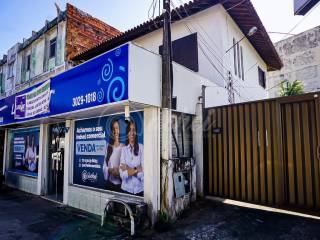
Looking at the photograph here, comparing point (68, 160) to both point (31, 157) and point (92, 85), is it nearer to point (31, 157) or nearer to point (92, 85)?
point (92, 85)

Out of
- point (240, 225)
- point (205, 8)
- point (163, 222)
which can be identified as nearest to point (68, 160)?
point (163, 222)

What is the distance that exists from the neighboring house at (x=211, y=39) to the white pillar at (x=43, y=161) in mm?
4386

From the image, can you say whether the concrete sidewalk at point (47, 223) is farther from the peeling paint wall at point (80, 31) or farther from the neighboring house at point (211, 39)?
the peeling paint wall at point (80, 31)

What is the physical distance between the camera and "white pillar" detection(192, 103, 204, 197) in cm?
661

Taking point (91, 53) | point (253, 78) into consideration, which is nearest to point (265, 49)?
point (253, 78)

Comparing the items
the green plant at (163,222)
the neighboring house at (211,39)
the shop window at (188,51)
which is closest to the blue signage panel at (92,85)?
the green plant at (163,222)

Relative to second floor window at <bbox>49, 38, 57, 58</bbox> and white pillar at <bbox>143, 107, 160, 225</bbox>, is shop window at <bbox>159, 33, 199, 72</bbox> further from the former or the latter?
second floor window at <bbox>49, 38, 57, 58</bbox>

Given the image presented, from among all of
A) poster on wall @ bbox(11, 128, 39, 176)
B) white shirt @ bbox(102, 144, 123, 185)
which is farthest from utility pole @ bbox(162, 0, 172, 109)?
poster on wall @ bbox(11, 128, 39, 176)

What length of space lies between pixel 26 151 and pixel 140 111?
7.36 meters

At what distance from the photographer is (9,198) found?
859cm

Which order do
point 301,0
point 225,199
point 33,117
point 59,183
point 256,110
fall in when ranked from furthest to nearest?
1. point 59,183
2. point 33,117
3. point 225,199
4. point 256,110
5. point 301,0

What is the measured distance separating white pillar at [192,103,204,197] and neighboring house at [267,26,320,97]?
17.1m

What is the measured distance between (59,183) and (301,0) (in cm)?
976

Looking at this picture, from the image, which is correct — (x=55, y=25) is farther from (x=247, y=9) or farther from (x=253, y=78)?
(x=253, y=78)
